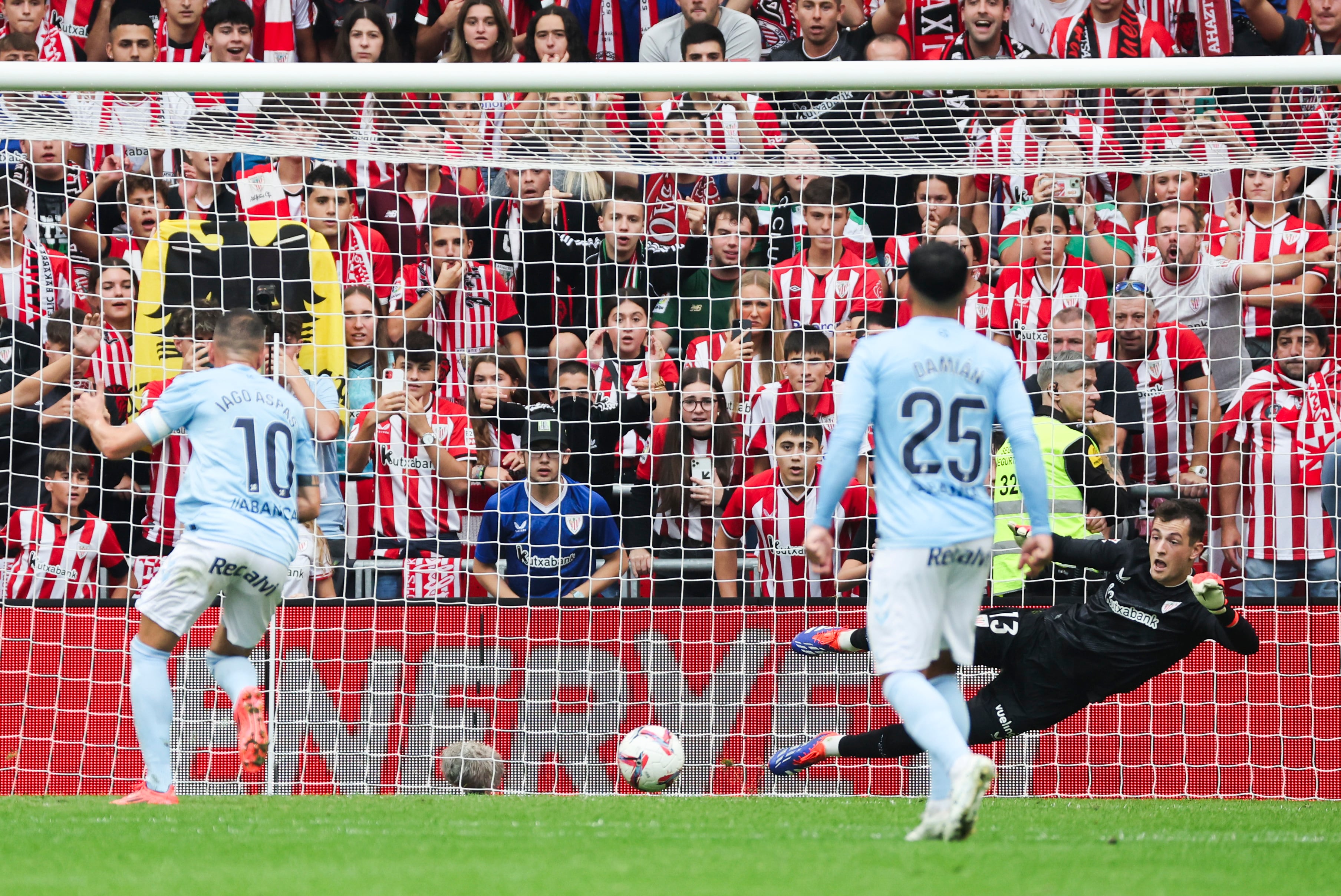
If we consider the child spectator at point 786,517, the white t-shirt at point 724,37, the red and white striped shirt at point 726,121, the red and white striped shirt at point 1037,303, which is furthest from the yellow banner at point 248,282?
the red and white striped shirt at point 1037,303

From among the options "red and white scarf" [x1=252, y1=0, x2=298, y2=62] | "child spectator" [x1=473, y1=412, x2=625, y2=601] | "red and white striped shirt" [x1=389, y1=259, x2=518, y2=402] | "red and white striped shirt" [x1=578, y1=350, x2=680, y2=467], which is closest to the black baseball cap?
"child spectator" [x1=473, y1=412, x2=625, y2=601]

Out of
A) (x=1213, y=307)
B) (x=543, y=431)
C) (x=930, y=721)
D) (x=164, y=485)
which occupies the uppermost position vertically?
(x=1213, y=307)

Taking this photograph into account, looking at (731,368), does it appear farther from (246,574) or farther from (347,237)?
(246,574)

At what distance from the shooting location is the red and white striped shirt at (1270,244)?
32.4ft

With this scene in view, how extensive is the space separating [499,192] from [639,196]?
0.96 m

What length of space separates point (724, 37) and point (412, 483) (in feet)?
13.2

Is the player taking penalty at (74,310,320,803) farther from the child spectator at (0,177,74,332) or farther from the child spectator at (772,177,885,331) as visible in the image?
the child spectator at (772,177,885,331)

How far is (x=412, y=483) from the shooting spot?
9734 millimetres

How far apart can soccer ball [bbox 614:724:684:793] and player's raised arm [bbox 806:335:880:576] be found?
319 centimetres

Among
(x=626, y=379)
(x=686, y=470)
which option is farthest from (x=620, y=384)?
(x=686, y=470)

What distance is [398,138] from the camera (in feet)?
29.7

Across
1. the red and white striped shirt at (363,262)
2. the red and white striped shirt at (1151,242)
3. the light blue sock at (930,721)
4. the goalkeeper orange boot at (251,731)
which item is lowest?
the goalkeeper orange boot at (251,731)

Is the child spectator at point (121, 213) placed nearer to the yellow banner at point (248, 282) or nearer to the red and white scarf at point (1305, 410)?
the yellow banner at point (248, 282)

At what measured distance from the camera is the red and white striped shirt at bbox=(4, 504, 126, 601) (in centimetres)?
945
